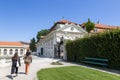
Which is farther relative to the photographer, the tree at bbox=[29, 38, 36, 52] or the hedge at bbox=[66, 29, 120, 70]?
the tree at bbox=[29, 38, 36, 52]

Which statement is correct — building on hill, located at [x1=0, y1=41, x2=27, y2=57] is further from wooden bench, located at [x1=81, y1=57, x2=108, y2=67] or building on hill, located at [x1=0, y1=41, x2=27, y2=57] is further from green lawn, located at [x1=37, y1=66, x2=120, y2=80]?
green lawn, located at [x1=37, y1=66, x2=120, y2=80]

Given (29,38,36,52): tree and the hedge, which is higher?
(29,38,36,52): tree

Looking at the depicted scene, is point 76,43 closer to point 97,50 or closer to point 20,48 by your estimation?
point 97,50

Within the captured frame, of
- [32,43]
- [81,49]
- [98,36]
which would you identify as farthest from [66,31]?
[32,43]

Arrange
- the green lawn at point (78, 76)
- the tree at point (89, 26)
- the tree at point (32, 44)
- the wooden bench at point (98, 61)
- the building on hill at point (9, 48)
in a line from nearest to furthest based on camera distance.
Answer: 1. the green lawn at point (78, 76)
2. the wooden bench at point (98, 61)
3. the tree at point (89, 26)
4. the building on hill at point (9, 48)
5. the tree at point (32, 44)

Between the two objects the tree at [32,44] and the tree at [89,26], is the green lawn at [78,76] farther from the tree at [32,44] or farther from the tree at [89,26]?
the tree at [32,44]

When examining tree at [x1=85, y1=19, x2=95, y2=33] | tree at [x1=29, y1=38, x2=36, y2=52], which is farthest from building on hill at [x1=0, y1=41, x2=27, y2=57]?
tree at [x1=29, y1=38, x2=36, y2=52]

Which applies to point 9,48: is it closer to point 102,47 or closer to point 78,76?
point 102,47

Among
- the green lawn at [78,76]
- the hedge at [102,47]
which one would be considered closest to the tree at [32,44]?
the hedge at [102,47]

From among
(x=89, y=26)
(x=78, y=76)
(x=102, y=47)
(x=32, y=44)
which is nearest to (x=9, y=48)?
(x=89, y=26)

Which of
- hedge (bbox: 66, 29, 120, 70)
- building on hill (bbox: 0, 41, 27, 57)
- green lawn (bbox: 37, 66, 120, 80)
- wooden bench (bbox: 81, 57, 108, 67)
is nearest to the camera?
green lawn (bbox: 37, 66, 120, 80)

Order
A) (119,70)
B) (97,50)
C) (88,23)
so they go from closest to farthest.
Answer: (119,70) < (97,50) < (88,23)

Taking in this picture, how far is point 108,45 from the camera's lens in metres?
13.9

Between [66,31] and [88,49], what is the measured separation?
2271 centimetres
